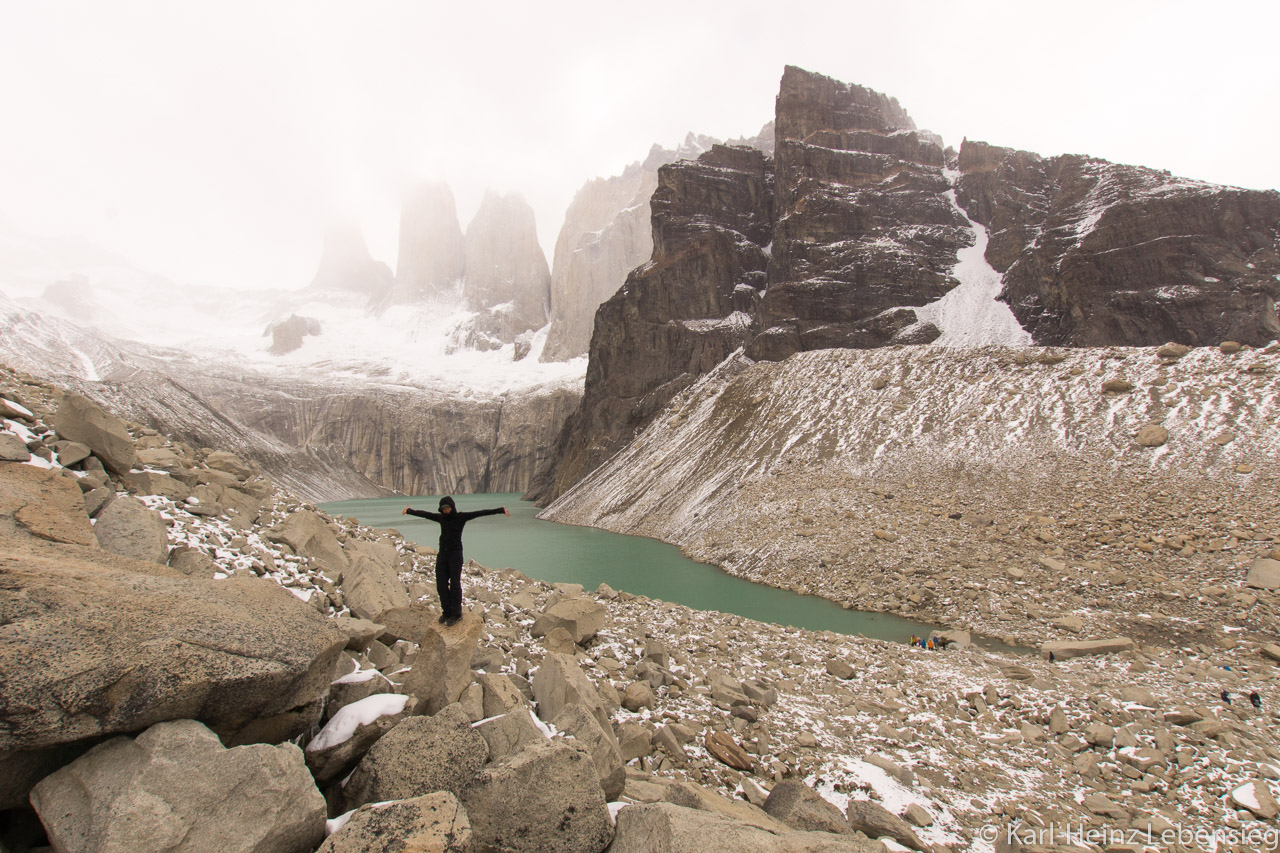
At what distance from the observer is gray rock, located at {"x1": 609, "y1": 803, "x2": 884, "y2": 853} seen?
3.96 meters

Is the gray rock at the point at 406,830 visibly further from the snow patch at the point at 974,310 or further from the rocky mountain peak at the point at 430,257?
the rocky mountain peak at the point at 430,257

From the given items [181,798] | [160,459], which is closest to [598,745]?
[181,798]

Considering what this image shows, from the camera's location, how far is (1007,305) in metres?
60.1

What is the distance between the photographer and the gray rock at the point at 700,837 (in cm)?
396

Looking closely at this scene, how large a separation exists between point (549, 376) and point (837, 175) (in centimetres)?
8896

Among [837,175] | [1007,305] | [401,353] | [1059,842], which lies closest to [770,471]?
[1059,842]

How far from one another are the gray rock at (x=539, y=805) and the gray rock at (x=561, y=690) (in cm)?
158

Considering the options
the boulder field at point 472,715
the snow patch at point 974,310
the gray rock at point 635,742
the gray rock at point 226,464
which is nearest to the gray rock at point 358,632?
the boulder field at point 472,715

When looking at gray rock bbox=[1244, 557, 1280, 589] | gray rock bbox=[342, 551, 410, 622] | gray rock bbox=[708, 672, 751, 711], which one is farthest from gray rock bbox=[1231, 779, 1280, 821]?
gray rock bbox=[1244, 557, 1280, 589]

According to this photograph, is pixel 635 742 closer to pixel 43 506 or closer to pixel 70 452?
pixel 43 506

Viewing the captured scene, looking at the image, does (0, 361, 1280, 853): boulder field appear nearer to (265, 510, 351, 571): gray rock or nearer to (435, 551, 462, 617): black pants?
(265, 510, 351, 571): gray rock

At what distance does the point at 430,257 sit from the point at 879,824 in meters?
213

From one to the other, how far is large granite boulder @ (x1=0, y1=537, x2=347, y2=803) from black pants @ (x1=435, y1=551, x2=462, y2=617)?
8.68ft

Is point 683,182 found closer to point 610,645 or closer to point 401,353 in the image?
point 610,645
